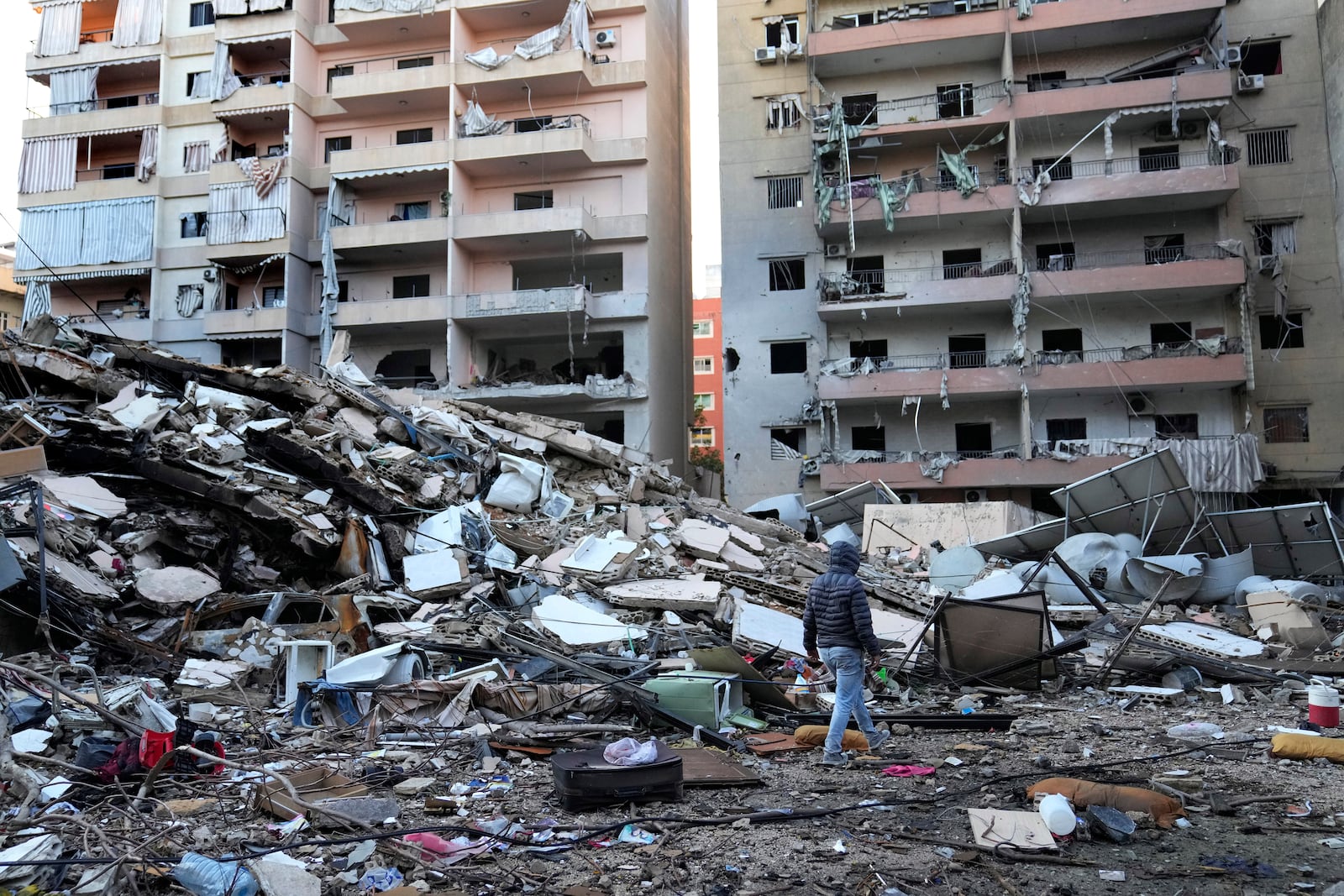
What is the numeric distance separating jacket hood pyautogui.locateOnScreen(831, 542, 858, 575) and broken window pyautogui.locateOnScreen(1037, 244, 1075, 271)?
788 inches

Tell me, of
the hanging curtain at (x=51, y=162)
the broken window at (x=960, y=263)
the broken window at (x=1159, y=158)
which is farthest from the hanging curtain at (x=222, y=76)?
the broken window at (x=1159, y=158)

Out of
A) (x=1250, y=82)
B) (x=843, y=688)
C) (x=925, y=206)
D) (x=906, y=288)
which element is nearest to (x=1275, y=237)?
(x=1250, y=82)

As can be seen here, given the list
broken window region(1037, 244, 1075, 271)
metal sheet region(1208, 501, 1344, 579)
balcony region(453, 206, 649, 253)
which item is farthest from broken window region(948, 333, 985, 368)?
metal sheet region(1208, 501, 1344, 579)

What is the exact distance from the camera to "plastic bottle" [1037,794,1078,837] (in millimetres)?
4586

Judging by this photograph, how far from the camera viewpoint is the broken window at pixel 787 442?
25.2 m

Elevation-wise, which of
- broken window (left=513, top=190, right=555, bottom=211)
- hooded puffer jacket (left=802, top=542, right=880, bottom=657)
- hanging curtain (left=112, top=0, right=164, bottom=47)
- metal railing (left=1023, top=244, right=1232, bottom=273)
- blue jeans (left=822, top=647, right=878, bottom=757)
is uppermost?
hanging curtain (left=112, top=0, right=164, bottom=47)

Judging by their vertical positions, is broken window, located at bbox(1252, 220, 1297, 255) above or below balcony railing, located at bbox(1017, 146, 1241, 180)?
below

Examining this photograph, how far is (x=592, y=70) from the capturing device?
25.8 m

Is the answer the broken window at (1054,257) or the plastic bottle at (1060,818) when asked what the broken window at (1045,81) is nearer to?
the broken window at (1054,257)

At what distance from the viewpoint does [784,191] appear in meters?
26.0

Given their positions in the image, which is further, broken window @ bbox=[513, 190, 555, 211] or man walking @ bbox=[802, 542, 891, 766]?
broken window @ bbox=[513, 190, 555, 211]

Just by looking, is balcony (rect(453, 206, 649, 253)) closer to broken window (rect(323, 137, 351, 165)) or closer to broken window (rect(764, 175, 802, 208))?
broken window (rect(764, 175, 802, 208))

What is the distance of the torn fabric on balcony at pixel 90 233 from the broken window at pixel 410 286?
772 centimetres

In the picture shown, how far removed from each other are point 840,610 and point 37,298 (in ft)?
102
